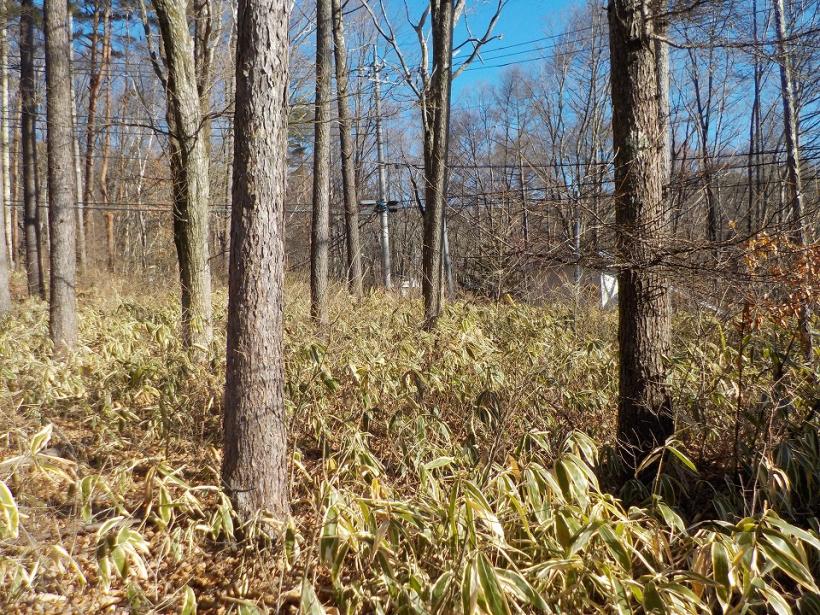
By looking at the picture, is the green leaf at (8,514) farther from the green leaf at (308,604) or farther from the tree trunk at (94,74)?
the tree trunk at (94,74)

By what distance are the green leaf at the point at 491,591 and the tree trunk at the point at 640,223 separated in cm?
181

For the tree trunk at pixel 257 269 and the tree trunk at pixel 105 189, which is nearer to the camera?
the tree trunk at pixel 257 269

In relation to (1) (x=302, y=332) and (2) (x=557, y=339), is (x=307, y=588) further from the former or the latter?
(2) (x=557, y=339)

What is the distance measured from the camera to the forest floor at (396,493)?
2.55 meters

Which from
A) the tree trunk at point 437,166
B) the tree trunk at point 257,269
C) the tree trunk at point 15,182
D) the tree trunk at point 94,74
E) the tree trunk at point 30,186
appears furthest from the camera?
the tree trunk at point 15,182

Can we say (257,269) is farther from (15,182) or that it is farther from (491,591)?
(15,182)

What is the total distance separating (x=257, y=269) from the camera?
3326mm

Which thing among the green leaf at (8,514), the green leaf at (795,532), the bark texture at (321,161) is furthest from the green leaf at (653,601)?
the bark texture at (321,161)

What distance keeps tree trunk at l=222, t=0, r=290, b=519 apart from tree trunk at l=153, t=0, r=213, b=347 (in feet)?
10.8

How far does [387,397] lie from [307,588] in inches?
109

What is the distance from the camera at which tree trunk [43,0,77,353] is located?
753 centimetres

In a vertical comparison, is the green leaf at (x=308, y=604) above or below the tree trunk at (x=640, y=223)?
below

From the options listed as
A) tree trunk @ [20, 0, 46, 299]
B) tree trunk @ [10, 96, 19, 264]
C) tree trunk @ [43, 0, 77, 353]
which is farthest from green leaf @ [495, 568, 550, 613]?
tree trunk @ [10, 96, 19, 264]

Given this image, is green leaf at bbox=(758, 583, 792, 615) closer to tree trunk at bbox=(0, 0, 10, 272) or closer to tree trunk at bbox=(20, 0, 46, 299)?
tree trunk at bbox=(0, 0, 10, 272)
